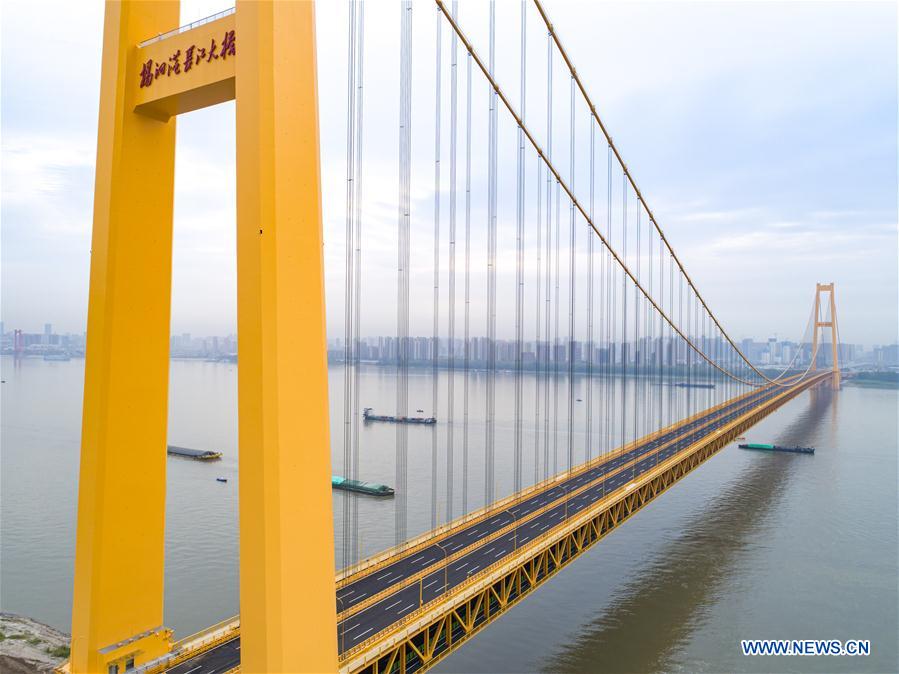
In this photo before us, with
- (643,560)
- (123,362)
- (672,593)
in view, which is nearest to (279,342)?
(123,362)

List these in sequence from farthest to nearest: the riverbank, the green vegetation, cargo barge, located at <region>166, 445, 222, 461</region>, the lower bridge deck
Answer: cargo barge, located at <region>166, 445, 222, 461</region>, the green vegetation, the riverbank, the lower bridge deck

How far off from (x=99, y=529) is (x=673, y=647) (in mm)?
13323

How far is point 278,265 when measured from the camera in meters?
5.18

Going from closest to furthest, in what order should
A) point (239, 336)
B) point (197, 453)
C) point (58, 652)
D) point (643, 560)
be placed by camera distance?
point (239, 336) < point (58, 652) < point (643, 560) < point (197, 453)

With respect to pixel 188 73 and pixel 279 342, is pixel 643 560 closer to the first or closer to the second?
pixel 279 342

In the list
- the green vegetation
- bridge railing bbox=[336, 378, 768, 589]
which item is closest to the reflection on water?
bridge railing bbox=[336, 378, 768, 589]

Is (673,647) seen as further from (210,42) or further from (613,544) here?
(210,42)

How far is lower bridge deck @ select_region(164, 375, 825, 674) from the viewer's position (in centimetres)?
912

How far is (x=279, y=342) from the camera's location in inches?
204

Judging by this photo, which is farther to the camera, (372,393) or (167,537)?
(372,393)

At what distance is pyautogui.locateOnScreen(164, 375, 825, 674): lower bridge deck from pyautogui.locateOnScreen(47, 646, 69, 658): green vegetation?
652 cm

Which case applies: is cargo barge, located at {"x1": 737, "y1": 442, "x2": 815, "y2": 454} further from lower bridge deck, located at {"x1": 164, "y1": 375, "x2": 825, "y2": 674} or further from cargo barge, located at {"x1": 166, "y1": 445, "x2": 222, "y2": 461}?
cargo barge, located at {"x1": 166, "y1": 445, "x2": 222, "y2": 461}

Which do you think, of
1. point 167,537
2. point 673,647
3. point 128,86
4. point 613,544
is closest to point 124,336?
point 128,86

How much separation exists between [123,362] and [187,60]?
3453 mm
